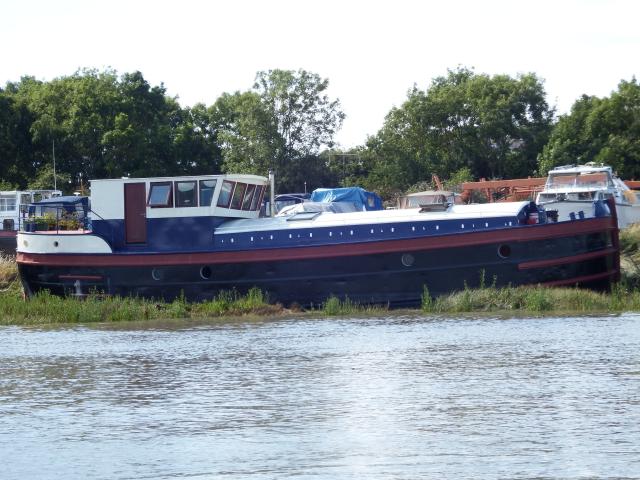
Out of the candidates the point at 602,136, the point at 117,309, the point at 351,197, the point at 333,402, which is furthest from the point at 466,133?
A: the point at 333,402

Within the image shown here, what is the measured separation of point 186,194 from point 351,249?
5054 millimetres

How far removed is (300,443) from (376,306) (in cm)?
1645

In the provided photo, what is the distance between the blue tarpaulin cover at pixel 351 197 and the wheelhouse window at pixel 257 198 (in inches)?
307

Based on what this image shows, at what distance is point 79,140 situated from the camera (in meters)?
66.3

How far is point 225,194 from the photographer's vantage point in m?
33.2

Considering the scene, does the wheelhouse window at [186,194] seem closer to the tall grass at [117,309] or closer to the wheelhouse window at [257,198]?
the wheelhouse window at [257,198]

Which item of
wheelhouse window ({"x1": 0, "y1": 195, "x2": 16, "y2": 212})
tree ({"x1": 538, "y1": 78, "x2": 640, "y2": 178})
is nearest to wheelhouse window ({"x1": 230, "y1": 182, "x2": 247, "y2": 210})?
wheelhouse window ({"x1": 0, "y1": 195, "x2": 16, "y2": 212})

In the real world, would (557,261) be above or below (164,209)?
below

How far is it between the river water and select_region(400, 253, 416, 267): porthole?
155 inches

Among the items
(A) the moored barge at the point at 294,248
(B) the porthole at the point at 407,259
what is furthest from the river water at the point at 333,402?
(B) the porthole at the point at 407,259

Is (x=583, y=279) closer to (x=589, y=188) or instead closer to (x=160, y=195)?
(x=589, y=188)

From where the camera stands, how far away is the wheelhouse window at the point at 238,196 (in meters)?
33.7

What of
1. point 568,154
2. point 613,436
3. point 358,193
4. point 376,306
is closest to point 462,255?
point 376,306

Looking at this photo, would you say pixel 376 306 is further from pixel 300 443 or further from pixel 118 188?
pixel 300 443
